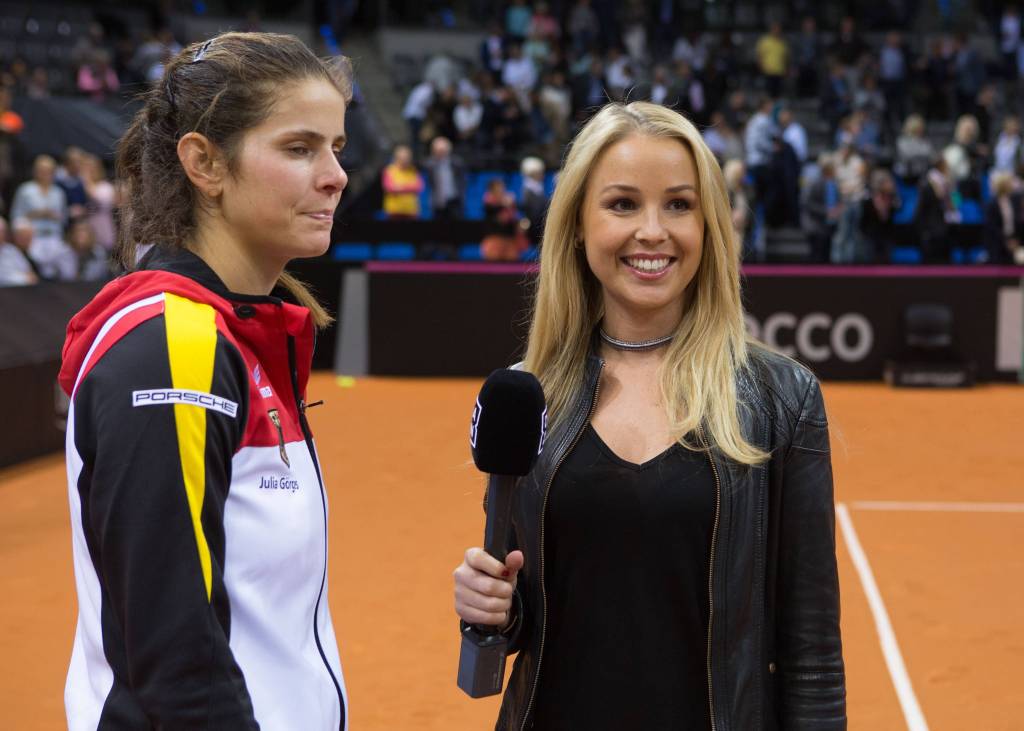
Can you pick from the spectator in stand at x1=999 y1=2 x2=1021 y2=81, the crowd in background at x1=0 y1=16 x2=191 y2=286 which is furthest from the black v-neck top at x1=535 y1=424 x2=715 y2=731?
the spectator in stand at x1=999 y1=2 x2=1021 y2=81

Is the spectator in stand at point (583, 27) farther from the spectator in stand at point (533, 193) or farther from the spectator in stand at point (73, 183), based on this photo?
the spectator in stand at point (73, 183)

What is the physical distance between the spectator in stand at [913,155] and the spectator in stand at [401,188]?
336 inches

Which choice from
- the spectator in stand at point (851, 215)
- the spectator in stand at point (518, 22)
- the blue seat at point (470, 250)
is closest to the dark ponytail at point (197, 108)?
the blue seat at point (470, 250)

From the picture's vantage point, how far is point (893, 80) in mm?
23953

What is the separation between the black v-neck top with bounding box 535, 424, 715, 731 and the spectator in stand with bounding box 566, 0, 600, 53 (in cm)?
2298

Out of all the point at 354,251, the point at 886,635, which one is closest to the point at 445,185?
the point at 354,251

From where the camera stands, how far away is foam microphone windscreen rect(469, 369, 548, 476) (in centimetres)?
219

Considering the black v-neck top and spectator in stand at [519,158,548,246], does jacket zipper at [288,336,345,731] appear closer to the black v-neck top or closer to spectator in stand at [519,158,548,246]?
the black v-neck top

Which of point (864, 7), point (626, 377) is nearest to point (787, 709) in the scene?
point (626, 377)

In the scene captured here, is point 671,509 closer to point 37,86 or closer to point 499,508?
point 499,508

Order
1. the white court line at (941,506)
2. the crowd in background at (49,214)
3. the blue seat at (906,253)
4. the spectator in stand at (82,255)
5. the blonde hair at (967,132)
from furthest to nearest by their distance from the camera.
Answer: the blonde hair at (967,132), the blue seat at (906,253), the spectator in stand at (82,255), the crowd in background at (49,214), the white court line at (941,506)

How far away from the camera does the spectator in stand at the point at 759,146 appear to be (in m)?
19.8

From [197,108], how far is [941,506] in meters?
7.93

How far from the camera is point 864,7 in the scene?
27531 millimetres
